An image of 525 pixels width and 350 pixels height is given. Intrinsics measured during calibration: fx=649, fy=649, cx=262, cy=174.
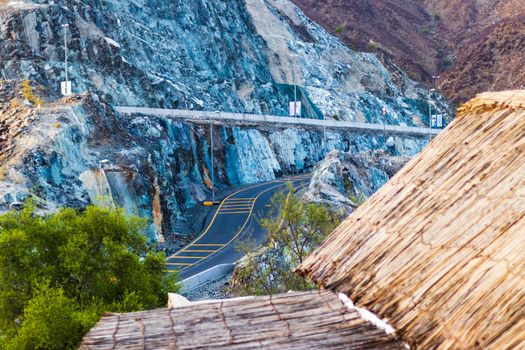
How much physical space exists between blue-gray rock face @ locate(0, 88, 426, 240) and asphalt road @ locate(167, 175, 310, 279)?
189cm

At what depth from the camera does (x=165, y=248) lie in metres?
33.0

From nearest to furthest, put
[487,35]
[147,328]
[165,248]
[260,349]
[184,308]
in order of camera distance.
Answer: [260,349], [147,328], [184,308], [165,248], [487,35]

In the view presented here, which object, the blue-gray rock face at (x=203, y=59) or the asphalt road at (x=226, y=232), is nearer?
the asphalt road at (x=226, y=232)

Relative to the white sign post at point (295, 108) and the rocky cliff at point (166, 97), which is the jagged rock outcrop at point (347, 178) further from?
the white sign post at point (295, 108)

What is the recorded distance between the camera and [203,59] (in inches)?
2395

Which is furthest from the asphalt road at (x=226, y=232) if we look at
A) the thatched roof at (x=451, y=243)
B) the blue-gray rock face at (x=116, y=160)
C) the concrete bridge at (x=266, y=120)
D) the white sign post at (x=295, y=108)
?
the thatched roof at (x=451, y=243)

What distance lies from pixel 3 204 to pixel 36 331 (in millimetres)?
14977

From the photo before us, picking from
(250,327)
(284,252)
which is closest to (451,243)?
(250,327)

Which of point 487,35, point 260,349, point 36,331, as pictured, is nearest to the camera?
point 260,349

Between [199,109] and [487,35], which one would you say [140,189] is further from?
[487,35]

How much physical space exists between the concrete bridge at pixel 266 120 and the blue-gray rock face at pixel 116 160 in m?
1.24

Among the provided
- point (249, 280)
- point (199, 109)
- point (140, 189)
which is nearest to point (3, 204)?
point (140, 189)

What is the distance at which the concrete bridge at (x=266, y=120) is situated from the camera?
45312mm

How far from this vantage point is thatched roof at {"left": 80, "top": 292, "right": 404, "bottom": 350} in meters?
6.32
